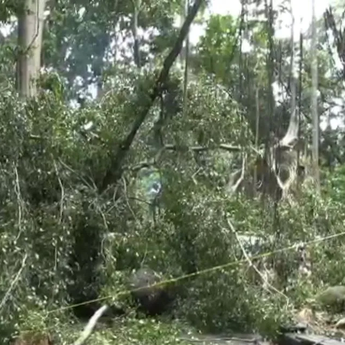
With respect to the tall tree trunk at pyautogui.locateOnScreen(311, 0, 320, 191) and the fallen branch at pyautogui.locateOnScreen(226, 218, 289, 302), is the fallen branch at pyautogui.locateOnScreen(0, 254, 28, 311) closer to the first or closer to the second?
the fallen branch at pyautogui.locateOnScreen(226, 218, 289, 302)

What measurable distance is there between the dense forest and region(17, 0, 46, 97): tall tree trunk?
1 cm

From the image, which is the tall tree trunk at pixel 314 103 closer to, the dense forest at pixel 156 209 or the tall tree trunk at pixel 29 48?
the dense forest at pixel 156 209

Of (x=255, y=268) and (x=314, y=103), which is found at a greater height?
(x=314, y=103)

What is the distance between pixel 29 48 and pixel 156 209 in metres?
2.24

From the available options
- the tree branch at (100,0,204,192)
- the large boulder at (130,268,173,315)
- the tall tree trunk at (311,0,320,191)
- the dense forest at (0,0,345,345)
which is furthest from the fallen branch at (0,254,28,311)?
the tall tree trunk at (311,0,320,191)

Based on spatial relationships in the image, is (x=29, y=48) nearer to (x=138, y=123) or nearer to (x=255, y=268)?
(x=138, y=123)

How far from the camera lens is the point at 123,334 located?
18.2ft

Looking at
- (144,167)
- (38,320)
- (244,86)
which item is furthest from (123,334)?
(244,86)

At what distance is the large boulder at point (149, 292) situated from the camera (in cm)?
665

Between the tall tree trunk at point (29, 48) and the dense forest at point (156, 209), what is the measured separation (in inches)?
0.6

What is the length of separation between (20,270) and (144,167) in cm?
→ 254

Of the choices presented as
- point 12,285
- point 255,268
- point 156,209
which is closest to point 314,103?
point 156,209

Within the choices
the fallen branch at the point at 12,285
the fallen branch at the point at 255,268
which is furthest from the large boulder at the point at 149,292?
the fallen branch at the point at 12,285

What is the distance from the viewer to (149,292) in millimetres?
6762
